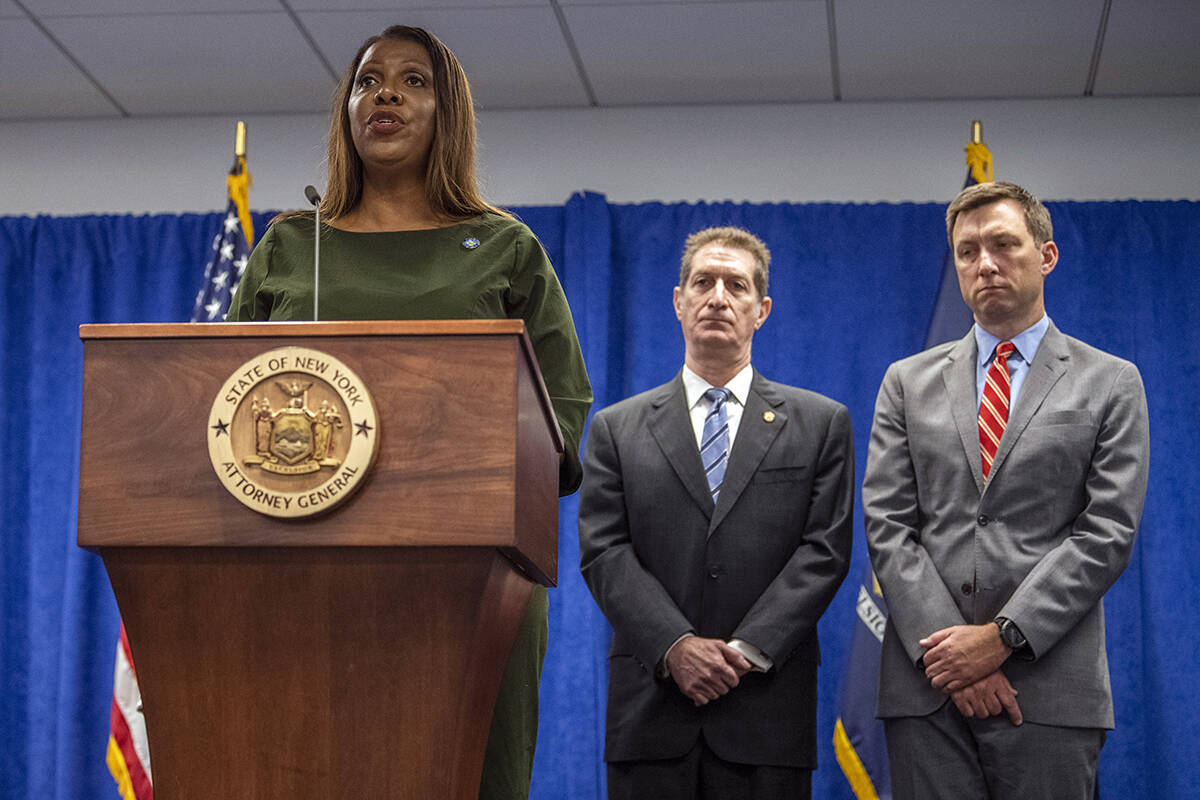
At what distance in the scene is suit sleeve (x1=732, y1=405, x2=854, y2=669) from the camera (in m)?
2.50

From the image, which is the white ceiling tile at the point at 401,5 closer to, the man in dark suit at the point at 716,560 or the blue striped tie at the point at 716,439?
the man in dark suit at the point at 716,560

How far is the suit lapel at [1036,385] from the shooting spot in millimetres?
2500

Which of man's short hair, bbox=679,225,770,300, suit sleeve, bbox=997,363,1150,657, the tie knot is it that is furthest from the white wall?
suit sleeve, bbox=997,363,1150,657

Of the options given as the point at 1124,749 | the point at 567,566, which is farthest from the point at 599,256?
Answer: the point at 1124,749

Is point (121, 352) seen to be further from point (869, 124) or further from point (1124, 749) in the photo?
point (869, 124)

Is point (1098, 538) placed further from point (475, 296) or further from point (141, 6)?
point (141, 6)

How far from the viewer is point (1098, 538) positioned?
94.2 inches

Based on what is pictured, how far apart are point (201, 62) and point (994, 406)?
3.30 metres

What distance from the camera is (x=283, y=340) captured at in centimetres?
122

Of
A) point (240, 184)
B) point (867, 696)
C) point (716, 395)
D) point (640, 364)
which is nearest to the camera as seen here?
point (716, 395)

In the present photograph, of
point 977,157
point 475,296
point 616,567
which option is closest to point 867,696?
point 616,567

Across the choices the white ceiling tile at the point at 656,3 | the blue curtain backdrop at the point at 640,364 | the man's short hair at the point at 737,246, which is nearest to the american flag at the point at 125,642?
the blue curtain backdrop at the point at 640,364

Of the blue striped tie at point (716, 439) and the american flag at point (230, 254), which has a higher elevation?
the american flag at point (230, 254)

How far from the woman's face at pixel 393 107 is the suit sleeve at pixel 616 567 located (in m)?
1.09
